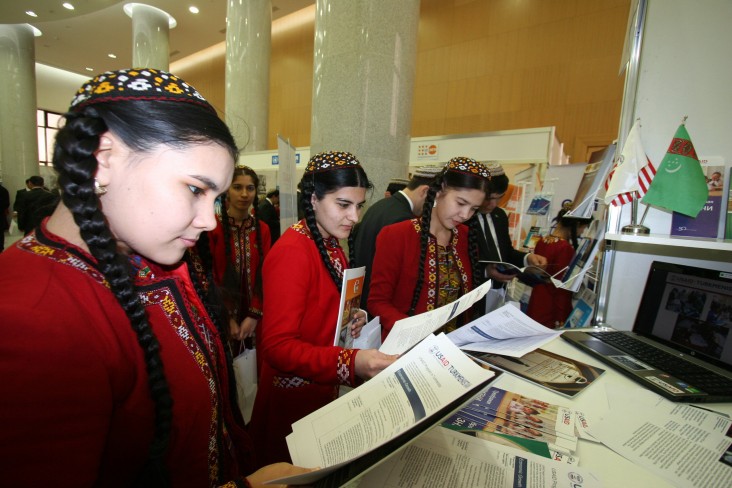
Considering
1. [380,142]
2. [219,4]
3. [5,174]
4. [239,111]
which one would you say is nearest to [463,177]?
[380,142]

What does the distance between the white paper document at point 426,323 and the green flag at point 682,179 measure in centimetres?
92

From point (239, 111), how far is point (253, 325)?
510 centimetres

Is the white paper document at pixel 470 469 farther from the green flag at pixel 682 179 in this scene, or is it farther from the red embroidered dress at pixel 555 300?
the red embroidered dress at pixel 555 300

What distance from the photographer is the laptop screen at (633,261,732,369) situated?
1051 millimetres

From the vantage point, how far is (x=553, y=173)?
382 centimetres

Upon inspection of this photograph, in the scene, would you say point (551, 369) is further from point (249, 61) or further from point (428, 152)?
point (249, 61)

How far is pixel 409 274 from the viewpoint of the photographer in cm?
161

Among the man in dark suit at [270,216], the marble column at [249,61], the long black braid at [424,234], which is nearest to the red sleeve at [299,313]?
the long black braid at [424,234]

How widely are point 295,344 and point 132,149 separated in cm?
64

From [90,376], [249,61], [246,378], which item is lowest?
[246,378]

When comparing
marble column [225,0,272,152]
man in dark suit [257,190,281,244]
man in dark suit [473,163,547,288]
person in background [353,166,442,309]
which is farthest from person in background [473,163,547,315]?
marble column [225,0,272,152]

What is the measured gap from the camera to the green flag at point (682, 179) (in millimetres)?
1279

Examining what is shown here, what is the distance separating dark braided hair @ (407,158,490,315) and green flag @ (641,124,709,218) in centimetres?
66

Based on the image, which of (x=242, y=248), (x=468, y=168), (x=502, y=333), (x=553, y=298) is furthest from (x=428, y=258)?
(x=553, y=298)
